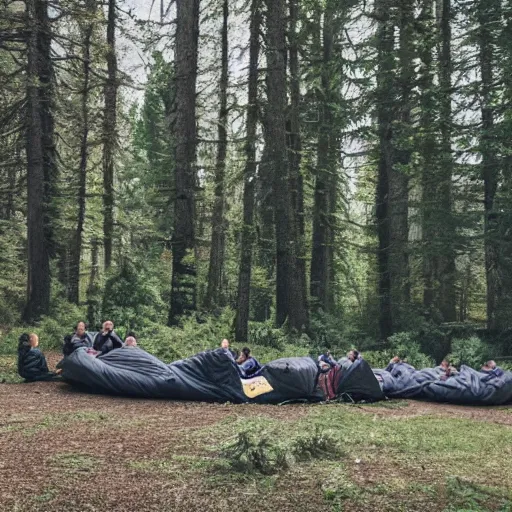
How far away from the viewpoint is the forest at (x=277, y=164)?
1519cm

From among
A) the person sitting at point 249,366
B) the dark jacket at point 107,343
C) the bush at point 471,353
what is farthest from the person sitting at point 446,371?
the dark jacket at point 107,343

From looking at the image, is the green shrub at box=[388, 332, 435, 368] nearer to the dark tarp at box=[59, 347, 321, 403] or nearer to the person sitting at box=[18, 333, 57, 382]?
the dark tarp at box=[59, 347, 321, 403]

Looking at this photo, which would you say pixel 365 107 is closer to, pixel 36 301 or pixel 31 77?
pixel 31 77

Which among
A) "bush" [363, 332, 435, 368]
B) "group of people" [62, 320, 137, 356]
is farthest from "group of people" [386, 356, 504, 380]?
"group of people" [62, 320, 137, 356]

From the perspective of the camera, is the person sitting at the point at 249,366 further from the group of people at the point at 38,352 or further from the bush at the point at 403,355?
the bush at the point at 403,355

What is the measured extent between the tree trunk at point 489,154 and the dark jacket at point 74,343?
33.8 ft

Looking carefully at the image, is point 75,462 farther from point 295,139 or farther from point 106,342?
point 295,139

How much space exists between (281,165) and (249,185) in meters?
1.59

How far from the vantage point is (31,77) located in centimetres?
1370

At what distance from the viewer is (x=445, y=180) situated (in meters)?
17.3

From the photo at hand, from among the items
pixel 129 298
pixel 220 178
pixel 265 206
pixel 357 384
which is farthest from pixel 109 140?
pixel 357 384

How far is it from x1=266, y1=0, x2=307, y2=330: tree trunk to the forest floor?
828cm

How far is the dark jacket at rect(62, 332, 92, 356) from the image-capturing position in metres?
9.79

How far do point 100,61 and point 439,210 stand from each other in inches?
415
